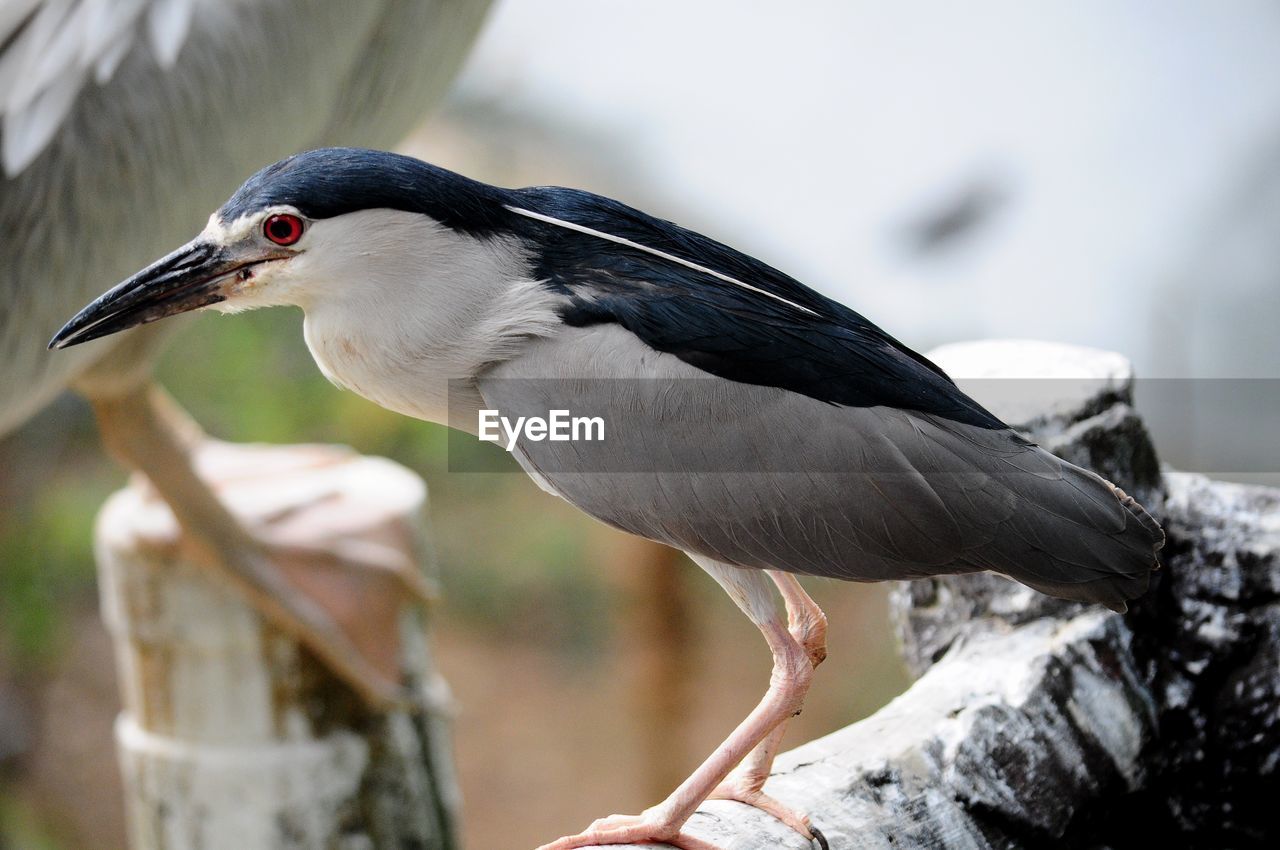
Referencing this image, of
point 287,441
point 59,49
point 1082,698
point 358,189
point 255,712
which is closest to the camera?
point 358,189

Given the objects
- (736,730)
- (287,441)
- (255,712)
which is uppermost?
(287,441)

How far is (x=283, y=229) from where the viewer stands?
83 cm

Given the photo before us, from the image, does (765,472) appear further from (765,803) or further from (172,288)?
(172,288)

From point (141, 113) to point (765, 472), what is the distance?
978 mm

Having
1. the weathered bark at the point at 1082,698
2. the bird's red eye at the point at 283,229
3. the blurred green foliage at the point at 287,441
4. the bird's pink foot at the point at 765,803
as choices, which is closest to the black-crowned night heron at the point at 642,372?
the bird's red eye at the point at 283,229

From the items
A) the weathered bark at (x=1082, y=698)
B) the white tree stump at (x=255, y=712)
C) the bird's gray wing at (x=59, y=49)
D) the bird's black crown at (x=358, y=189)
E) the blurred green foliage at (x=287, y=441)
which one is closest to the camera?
the bird's black crown at (x=358, y=189)

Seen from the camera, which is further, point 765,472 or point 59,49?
point 59,49

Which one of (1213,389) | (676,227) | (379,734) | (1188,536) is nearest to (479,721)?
(379,734)

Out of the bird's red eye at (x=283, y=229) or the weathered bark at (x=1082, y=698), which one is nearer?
the bird's red eye at (x=283, y=229)

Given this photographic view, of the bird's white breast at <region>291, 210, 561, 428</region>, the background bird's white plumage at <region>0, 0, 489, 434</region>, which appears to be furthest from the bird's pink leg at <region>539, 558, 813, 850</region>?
the background bird's white plumage at <region>0, 0, 489, 434</region>

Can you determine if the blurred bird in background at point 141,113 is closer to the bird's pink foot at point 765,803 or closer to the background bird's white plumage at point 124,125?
the background bird's white plumage at point 124,125

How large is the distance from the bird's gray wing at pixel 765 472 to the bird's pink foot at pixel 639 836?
215 millimetres

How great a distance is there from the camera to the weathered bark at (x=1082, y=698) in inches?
42.7

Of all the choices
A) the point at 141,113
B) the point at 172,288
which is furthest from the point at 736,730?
the point at 141,113
